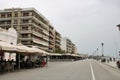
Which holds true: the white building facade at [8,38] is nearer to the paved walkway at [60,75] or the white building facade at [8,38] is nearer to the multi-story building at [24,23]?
the paved walkway at [60,75]

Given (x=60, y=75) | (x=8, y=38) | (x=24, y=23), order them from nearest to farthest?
(x=60, y=75) → (x=8, y=38) → (x=24, y=23)

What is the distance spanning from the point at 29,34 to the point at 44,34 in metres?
22.0

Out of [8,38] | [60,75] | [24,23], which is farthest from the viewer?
[24,23]

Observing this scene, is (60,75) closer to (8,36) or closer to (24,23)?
(8,36)

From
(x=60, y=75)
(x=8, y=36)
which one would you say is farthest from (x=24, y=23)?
(x=60, y=75)

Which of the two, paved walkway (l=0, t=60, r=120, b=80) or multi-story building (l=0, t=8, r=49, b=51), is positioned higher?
multi-story building (l=0, t=8, r=49, b=51)

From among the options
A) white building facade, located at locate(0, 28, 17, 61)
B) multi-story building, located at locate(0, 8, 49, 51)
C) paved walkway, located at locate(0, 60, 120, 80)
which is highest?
multi-story building, located at locate(0, 8, 49, 51)

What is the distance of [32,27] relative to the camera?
88.9 metres

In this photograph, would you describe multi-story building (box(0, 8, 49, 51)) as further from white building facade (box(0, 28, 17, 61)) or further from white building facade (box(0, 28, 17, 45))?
white building facade (box(0, 28, 17, 61))

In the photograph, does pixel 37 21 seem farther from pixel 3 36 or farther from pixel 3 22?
pixel 3 36

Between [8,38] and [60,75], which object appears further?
[8,38]

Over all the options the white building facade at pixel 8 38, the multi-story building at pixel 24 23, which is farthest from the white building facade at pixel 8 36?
the multi-story building at pixel 24 23

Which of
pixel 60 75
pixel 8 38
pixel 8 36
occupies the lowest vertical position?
pixel 60 75

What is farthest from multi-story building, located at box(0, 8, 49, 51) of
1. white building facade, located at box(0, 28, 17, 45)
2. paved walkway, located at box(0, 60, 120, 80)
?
paved walkway, located at box(0, 60, 120, 80)
